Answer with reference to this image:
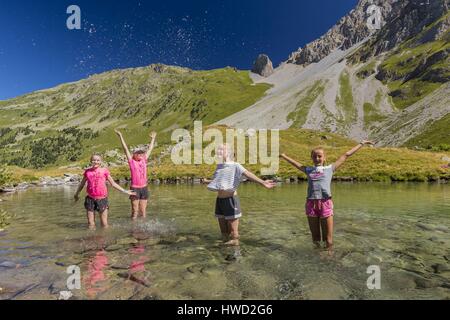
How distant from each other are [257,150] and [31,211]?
56.1 meters

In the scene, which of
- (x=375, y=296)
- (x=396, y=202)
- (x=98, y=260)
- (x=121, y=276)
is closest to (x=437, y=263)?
(x=375, y=296)

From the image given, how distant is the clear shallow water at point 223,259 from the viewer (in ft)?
26.5

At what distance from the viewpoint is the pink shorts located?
1116 centimetres

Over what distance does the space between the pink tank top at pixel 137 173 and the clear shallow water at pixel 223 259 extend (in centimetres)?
178

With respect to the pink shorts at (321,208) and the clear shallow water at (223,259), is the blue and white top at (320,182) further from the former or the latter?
the clear shallow water at (223,259)

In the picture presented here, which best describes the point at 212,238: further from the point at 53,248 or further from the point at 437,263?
the point at 437,263

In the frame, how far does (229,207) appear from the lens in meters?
12.3

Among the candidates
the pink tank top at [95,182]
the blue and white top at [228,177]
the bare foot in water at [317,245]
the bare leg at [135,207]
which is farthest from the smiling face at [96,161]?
the bare foot in water at [317,245]

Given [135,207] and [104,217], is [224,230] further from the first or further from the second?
[135,207]

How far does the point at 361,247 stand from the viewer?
12102 mm

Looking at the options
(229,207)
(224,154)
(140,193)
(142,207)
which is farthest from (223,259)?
(142,207)

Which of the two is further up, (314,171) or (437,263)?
(314,171)

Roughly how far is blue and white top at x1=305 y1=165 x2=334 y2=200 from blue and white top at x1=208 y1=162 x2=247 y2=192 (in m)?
2.25
